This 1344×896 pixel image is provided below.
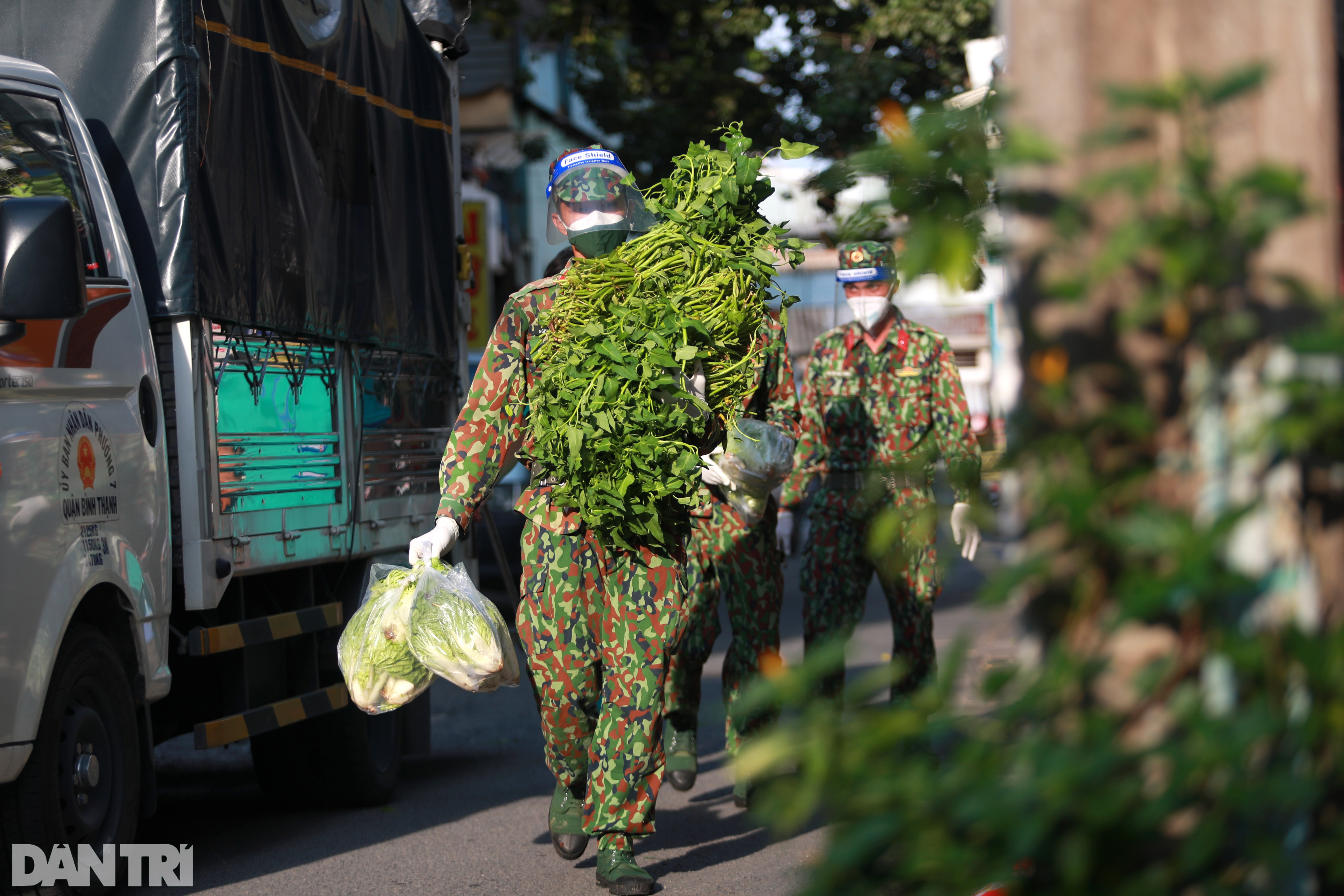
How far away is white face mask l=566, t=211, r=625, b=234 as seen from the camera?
4863mm

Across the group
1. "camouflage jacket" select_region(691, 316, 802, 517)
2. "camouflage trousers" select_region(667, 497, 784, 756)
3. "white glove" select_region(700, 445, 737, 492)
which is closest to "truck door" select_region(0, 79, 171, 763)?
"white glove" select_region(700, 445, 737, 492)

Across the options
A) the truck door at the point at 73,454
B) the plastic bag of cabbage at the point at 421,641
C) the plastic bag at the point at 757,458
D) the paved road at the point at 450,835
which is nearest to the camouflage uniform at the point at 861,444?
the paved road at the point at 450,835

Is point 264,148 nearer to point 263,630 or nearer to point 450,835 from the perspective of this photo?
point 263,630

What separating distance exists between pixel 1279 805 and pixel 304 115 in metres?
5.15

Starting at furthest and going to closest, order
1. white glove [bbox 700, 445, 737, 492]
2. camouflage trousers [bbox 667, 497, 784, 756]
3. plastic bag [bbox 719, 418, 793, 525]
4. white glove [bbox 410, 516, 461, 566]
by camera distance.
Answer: camouflage trousers [bbox 667, 497, 784, 756]
white glove [bbox 700, 445, 737, 492]
plastic bag [bbox 719, 418, 793, 525]
white glove [bbox 410, 516, 461, 566]

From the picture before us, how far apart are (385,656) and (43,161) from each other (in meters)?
1.81

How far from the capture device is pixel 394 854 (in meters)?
5.38

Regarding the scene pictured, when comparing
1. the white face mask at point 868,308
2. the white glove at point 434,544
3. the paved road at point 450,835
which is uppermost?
the white face mask at point 868,308

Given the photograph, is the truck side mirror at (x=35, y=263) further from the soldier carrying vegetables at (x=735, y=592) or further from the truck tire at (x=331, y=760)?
the truck tire at (x=331, y=760)

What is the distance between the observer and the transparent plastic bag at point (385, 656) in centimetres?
420

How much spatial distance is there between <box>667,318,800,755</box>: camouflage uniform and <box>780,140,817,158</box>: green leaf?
1.11 meters

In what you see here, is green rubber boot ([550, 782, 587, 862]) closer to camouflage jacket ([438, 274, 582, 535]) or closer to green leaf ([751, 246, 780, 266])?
camouflage jacket ([438, 274, 582, 535])

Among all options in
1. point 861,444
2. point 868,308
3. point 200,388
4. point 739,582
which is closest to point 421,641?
point 200,388

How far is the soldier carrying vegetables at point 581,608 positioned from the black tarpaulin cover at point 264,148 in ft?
3.55
